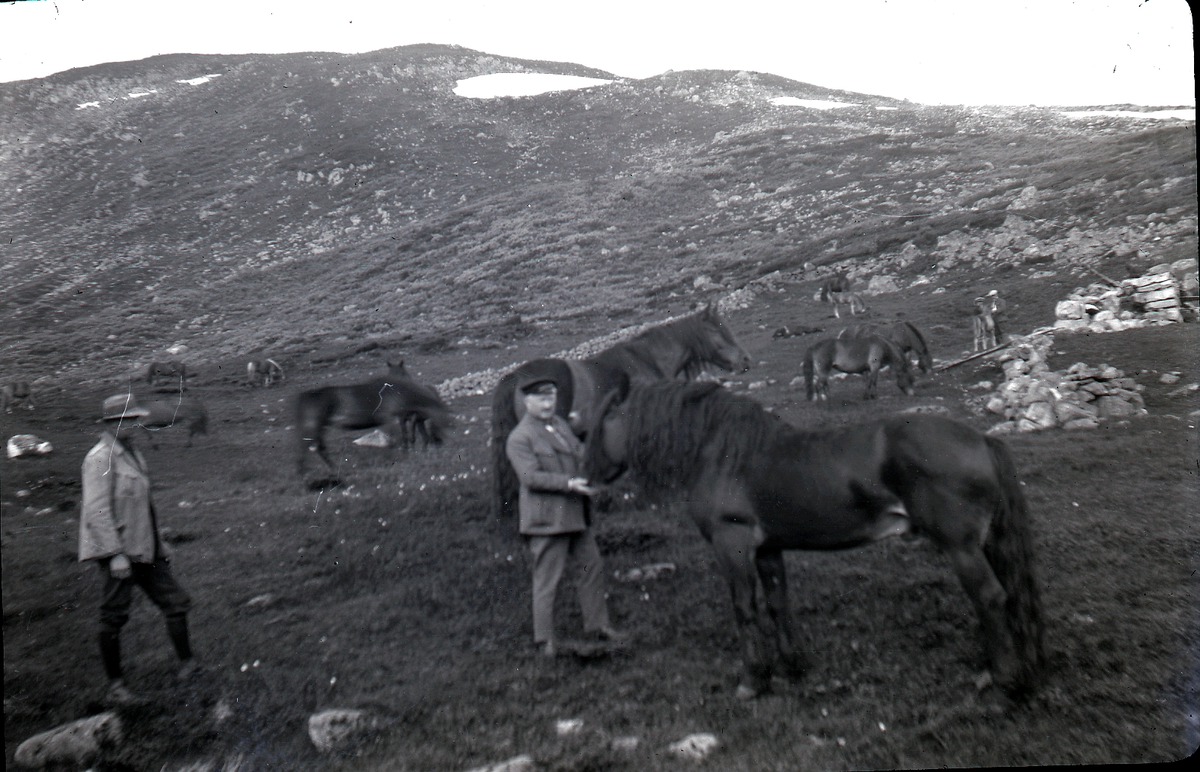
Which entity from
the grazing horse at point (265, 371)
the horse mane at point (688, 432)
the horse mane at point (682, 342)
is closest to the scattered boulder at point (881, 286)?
the horse mane at point (682, 342)

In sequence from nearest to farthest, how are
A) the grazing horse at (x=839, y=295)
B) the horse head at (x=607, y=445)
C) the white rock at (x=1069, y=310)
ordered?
the horse head at (x=607, y=445), the white rock at (x=1069, y=310), the grazing horse at (x=839, y=295)

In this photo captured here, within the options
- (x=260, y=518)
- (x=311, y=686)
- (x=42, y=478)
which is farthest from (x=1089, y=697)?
(x=42, y=478)

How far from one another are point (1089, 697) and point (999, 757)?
0.60m

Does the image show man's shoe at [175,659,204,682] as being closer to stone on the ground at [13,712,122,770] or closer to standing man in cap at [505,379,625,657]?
stone on the ground at [13,712,122,770]

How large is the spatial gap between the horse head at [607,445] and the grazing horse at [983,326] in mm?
2790

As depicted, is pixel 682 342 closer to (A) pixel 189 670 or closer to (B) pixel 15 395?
(A) pixel 189 670

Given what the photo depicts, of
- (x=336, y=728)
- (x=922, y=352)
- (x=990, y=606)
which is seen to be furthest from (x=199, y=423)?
(x=922, y=352)

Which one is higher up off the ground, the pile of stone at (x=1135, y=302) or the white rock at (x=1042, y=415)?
the pile of stone at (x=1135, y=302)

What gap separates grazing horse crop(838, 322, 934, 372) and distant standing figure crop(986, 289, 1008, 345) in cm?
50

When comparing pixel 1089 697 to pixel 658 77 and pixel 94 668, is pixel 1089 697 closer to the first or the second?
pixel 658 77

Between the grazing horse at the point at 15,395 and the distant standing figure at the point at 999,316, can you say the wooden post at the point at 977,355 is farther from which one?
the grazing horse at the point at 15,395

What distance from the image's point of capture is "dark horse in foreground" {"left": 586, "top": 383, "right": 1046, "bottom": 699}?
2682 mm

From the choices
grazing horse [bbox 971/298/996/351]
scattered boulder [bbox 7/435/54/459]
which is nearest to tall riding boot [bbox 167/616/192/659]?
scattered boulder [bbox 7/435/54/459]

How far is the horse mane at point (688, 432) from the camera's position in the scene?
3230 millimetres
